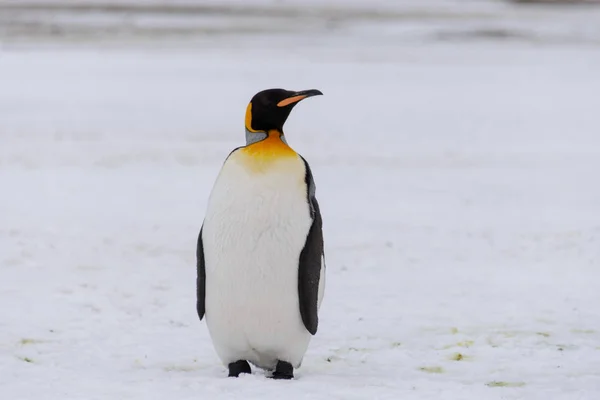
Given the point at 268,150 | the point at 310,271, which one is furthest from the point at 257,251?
the point at 268,150

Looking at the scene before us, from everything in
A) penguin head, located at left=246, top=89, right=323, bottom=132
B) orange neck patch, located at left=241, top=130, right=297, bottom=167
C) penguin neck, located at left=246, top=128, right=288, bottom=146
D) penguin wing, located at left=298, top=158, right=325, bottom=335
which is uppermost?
penguin head, located at left=246, top=89, right=323, bottom=132

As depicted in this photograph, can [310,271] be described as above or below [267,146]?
below

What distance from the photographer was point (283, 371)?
3.46m

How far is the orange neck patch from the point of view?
334 cm

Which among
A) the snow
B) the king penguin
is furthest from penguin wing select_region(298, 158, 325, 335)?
the snow

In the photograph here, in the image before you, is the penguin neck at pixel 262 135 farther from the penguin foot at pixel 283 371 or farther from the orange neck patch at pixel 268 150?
the penguin foot at pixel 283 371

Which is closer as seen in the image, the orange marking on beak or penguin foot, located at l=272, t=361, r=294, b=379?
the orange marking on beak

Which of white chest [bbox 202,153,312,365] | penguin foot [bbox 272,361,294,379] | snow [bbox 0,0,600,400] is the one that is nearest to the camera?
white chest [bbox 202,153,312,365]

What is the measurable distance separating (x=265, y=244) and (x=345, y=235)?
3263 millimetres

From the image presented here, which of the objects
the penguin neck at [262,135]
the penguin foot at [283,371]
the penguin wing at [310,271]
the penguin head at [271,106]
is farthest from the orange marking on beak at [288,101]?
the penguin foot at [283,371]

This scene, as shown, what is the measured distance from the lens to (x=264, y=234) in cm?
333

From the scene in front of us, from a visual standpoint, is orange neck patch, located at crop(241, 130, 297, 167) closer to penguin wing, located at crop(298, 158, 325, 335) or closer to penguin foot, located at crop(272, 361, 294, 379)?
penguin wing, located at crop(298, 158, 325, 335)

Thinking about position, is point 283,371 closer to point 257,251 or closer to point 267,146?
point 257,251

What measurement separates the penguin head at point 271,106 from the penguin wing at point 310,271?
18 centimetres
